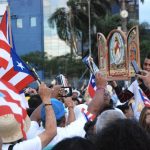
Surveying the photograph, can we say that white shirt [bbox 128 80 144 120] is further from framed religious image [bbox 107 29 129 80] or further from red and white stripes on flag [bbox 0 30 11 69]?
framed religious image [bbox 107 29 129 80]


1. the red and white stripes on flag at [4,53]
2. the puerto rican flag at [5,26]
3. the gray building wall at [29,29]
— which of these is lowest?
the gray building wall at [29,29]

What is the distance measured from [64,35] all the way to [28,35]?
1271cm

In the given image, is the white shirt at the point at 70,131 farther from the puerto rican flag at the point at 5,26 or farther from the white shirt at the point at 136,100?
the puerto rican flag at the point at 5,26

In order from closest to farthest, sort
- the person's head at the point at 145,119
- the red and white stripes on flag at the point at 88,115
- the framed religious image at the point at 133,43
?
the person's head at the point at 145,119, the red and white stripes on flag at the point at 88,115, the framed religious image at the point at 133,43

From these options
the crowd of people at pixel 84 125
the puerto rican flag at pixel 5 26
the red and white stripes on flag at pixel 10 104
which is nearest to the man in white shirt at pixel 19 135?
the crowd of people at pixel 84 125

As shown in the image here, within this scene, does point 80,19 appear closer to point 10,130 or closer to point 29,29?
point 29,29

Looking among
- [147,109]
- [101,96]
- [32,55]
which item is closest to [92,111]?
[101,96]

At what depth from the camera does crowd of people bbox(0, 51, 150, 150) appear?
278 cm

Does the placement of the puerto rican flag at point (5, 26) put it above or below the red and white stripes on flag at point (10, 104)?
above

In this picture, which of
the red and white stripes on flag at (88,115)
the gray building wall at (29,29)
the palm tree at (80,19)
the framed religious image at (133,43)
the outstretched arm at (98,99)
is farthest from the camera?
the gray building wall at (29,29)

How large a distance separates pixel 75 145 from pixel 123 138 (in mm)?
265

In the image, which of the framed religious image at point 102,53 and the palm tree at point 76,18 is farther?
the palm tree at point 76,18

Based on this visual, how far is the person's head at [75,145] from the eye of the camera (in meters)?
2.68

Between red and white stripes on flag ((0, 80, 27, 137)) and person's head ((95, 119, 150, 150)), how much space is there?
1443 mm
